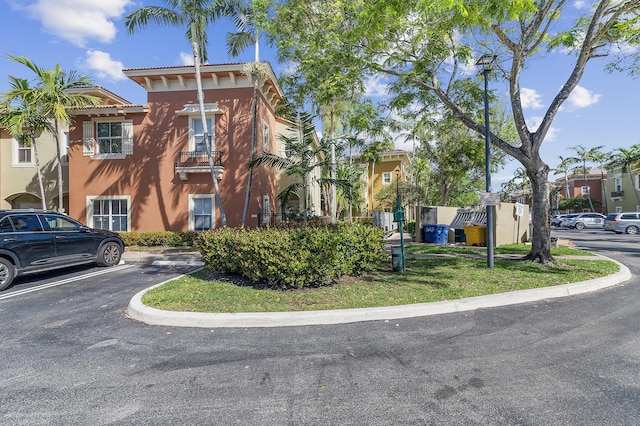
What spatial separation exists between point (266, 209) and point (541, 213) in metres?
11.0

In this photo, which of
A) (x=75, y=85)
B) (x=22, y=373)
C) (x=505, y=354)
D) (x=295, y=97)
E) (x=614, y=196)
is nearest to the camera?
(x=22, y=373)

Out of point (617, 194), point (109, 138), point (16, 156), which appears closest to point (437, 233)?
point (109, 138)

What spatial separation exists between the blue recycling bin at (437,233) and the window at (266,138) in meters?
8.82

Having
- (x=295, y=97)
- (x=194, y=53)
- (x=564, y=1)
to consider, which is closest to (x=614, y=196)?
(x=564, y=1)

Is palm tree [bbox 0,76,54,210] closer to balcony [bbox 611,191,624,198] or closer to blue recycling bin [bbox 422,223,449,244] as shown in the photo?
blue recycling bin [bbox 422,223,449,244]

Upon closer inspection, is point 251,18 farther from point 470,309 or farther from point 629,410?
point 629,410

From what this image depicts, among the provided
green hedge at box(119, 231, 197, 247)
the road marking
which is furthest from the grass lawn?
green hedge at box(119, 231, 197, 247)

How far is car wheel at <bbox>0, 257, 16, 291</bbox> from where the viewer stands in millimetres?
7535

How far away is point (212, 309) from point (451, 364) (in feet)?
12.2

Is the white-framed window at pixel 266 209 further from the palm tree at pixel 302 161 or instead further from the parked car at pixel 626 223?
the parked car at pixel 626 223

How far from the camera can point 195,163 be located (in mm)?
14789

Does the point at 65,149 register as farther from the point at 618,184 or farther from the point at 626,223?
the point at 618,184

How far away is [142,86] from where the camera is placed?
15.1 m

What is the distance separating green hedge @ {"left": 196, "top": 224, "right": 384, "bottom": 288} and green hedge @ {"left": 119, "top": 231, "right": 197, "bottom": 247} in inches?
280
